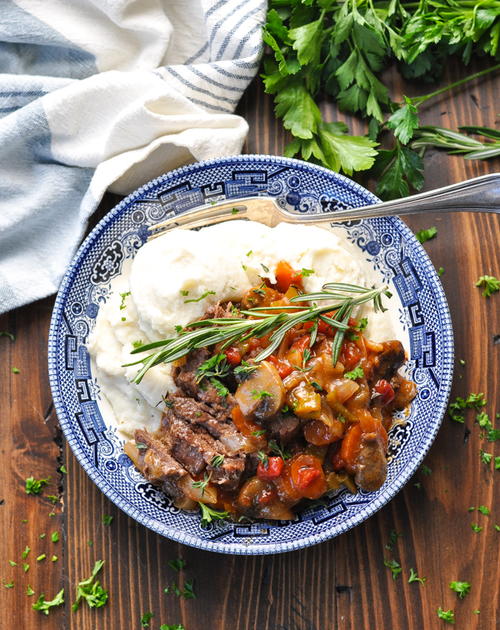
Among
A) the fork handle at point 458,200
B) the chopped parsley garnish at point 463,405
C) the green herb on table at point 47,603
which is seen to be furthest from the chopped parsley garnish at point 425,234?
the green herb on table at point 47,603

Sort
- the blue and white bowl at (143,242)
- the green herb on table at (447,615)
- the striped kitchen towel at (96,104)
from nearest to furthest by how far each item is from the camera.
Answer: the blue and white bowl at (143,242)
the green herb on table at (447,615)
the striped kitchen towel at (96,104)

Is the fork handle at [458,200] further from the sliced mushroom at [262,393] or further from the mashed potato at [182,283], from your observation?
the sliced mushroom at [262,393]

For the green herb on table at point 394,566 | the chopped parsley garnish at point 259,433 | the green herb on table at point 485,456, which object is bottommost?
the green herb on table at point 394,566

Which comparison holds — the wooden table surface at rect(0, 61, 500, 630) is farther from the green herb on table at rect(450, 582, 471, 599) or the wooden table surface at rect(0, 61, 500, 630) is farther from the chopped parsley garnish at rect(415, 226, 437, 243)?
the chopped parsley garnish at rect(415, 226, 437, 243)

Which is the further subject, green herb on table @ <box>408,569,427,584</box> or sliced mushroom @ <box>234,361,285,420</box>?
green herb on table @ <box>408,569,427,584</box>

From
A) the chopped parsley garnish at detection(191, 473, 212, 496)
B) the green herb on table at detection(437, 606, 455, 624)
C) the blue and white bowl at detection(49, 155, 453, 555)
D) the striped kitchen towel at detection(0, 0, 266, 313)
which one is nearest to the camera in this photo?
the chopped parsley garnish at detection(191, 473, 212, 496)

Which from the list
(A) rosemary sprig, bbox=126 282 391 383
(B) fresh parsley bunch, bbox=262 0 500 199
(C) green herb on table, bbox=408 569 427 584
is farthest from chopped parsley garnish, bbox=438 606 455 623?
(B) fresh parsley bunch, bbox=262 0 500 199

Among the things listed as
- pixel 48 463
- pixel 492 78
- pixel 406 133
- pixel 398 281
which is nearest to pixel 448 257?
pixel 398 281
